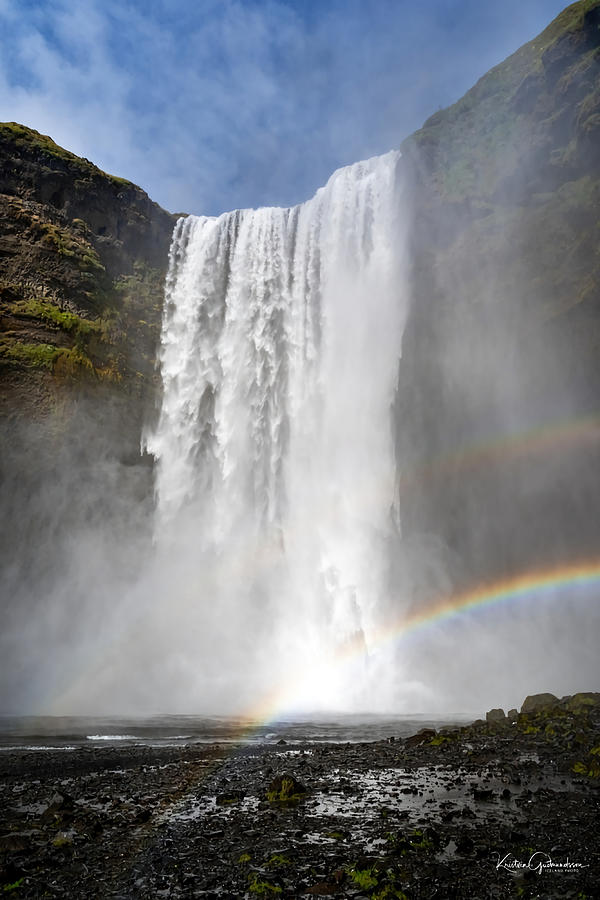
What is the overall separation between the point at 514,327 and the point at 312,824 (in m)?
34.8

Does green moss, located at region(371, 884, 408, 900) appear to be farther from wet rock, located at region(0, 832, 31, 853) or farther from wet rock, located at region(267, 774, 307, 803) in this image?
wet rock, located at region(0, 832, 31, 853)

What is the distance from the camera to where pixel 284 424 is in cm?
3856

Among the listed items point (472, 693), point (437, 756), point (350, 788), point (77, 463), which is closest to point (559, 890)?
point (350, 788)

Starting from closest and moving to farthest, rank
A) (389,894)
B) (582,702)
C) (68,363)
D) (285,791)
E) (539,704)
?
(389,894), (285,791), (582,702), (539,704), (68,363)

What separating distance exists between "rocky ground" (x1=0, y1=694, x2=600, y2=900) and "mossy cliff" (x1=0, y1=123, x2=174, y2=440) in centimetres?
2691

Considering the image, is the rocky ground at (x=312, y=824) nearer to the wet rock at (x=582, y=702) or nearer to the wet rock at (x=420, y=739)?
the wet rock at (x=420, y=739)

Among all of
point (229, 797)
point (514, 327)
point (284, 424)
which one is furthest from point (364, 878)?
point (514, 327)

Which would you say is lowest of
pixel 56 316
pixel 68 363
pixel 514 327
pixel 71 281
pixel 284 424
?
pixel 284 424

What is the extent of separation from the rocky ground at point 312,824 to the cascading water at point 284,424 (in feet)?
65.1

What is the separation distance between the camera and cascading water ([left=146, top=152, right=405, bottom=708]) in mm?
34188

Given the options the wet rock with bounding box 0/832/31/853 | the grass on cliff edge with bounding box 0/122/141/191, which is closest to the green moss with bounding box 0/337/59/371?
the grass on cliff edge with bounding box 0/122/141/191

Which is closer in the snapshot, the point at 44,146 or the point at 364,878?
the point at 364,878

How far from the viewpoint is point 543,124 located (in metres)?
36.9

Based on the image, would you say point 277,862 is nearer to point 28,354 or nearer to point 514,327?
point 28,354
